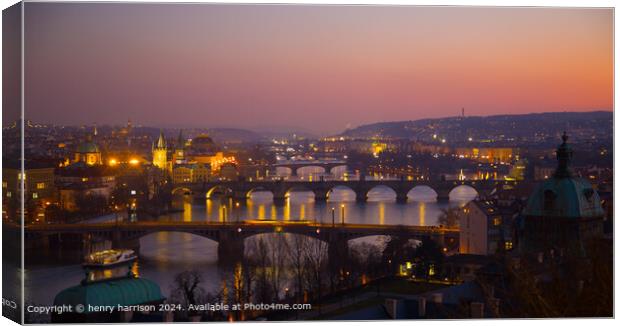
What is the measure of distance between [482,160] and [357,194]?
6.49 metres

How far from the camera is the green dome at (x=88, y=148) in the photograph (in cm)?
1103

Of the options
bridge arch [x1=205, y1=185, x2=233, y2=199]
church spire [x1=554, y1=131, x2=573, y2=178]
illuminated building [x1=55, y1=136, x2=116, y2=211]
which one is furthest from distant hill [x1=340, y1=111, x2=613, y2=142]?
bridge arch [x1=205, y1=185, x2=233, y2=199]

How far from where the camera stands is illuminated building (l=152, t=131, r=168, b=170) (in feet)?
41.4

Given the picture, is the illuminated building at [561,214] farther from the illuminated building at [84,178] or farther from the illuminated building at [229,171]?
the illuminated building at [229,171]

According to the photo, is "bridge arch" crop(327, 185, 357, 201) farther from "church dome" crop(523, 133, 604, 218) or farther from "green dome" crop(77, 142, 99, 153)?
"church dome" crop(523, 133, 604, 218)

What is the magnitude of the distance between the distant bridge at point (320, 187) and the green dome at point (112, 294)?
32.6 ft

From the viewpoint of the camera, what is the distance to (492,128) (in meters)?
10.2

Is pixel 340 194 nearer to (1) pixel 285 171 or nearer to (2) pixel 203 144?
(1) pixel 285 171

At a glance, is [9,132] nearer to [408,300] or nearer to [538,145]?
[408,300]

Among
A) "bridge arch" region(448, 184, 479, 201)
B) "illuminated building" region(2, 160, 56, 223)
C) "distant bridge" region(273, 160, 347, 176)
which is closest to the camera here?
"illuminated building" region(2, 160, 56, 223)

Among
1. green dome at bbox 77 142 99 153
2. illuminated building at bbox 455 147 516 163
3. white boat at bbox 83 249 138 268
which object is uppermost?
green dome at bbox 77 142 99 153

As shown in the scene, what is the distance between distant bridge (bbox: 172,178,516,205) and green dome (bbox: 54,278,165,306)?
9930mm

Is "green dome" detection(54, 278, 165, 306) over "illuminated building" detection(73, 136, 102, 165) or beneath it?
beneath

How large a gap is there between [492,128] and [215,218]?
686cm
